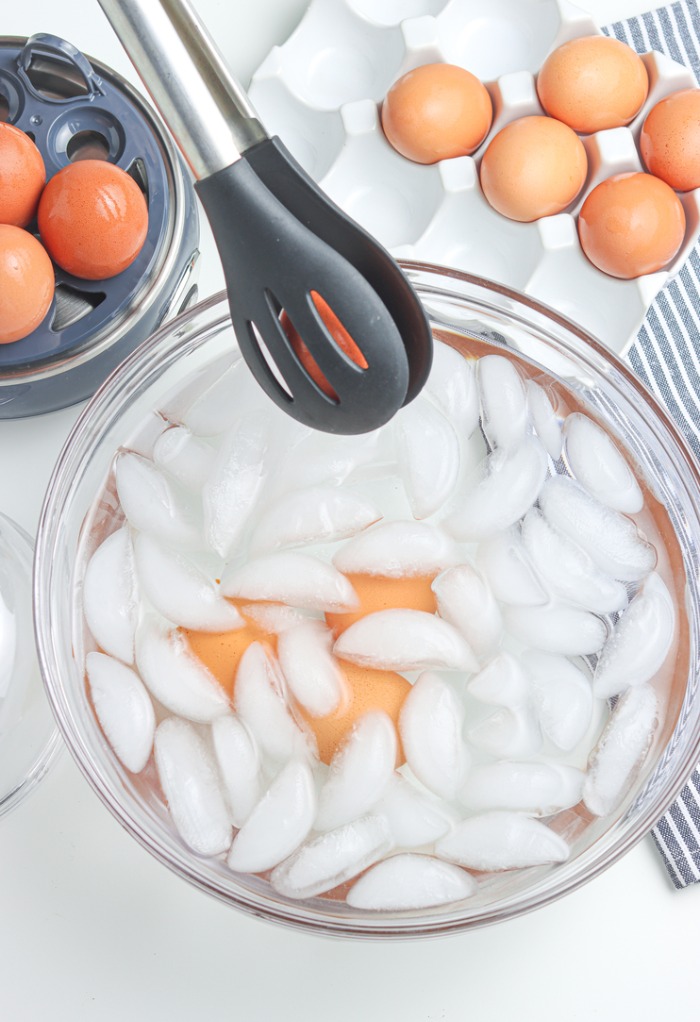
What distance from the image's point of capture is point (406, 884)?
0.47 m

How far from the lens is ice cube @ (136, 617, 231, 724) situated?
47 centimetres

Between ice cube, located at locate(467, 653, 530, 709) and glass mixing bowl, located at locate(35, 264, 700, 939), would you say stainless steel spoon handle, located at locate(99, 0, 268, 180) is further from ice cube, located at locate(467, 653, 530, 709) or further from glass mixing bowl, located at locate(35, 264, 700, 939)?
ice cube, located at locate(467, 653, 530, 709)

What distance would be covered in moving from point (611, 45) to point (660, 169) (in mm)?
Answer: 87

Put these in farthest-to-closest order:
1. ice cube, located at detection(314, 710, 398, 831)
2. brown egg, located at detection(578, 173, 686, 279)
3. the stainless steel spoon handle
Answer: brown egg, located at detection(578, 173, 686, 279), ice cube, located at detection(314, 710, 398, 831), the stainless steel spoon handle

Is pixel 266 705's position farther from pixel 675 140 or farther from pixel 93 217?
pixel 675 140

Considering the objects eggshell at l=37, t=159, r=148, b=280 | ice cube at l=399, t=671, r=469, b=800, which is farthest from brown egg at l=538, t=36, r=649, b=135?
ice cube at l=399, t=671, r=469, b=800

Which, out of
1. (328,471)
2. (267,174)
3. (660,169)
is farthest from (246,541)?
(660,169)

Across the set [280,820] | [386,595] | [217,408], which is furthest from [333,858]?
[217,408]

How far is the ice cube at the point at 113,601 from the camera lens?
0.49 m

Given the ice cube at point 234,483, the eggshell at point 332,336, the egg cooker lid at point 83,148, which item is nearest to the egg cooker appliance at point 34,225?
the egg cooker lid at point 83,148

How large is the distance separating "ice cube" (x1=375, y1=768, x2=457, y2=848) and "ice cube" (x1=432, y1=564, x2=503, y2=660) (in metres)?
0.08

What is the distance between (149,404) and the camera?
546mm

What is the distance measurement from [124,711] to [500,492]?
23cm

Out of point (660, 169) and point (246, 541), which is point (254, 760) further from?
point (660, 169)
